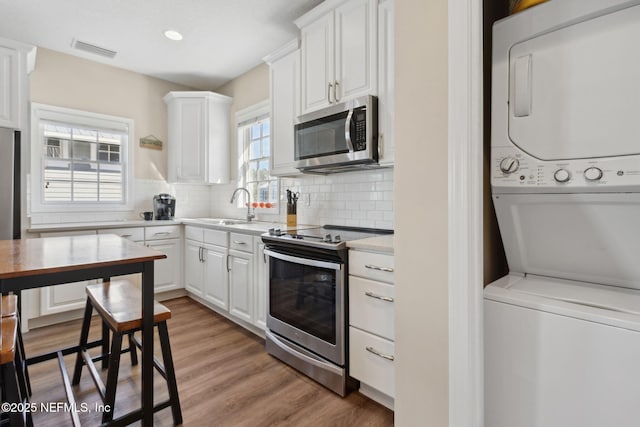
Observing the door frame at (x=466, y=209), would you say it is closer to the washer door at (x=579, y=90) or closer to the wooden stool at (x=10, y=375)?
the washer door at (x=579, y=90)

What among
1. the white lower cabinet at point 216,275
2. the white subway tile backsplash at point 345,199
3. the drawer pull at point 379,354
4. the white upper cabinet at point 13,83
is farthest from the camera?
the white lower cabinet at point 216,275

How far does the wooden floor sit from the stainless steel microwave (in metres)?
1.45

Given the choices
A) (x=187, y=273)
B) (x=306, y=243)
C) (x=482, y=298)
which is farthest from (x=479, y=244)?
(x=187, y=273)

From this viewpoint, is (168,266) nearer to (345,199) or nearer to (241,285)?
(241,285)

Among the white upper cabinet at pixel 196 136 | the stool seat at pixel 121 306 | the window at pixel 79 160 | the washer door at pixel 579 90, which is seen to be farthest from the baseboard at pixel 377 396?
the window at pixel 79 160

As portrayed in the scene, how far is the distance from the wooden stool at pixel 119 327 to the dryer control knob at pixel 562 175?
167cm

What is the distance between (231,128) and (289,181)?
138 centimetres

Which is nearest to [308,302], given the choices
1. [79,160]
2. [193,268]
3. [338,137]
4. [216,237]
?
[338,137]

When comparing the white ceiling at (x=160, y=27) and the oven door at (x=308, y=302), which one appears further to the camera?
the white ceiling at (x=160, y=27)

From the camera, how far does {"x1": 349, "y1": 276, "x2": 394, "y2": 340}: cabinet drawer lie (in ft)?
5.24

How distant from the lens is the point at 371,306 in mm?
1667

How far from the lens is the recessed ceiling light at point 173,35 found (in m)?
2.85

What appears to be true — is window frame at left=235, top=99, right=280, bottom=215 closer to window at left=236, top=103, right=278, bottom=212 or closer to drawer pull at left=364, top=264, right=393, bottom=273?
window at left=236, top=103, right=278, bottom=212

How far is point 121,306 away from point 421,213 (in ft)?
5.05
